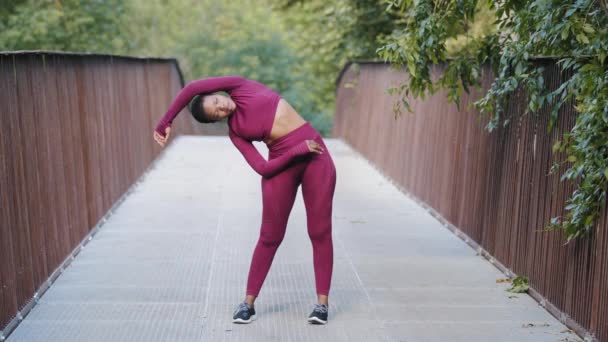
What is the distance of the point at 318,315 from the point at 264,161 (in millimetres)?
1074

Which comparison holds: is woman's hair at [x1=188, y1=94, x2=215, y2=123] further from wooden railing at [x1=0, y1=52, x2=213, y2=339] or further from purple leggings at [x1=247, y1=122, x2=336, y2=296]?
wooden railing at [x1=0, y1=52, x2=213, y2=339]

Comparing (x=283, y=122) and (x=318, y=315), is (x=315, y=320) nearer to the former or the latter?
(x=318, y=315)

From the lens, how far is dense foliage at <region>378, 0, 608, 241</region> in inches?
197

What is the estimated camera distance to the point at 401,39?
702 centimetres

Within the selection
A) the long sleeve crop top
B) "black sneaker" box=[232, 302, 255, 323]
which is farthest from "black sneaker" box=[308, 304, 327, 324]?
the long sleeve crop top

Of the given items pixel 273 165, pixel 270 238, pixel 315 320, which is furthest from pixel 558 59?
pixel 315 320

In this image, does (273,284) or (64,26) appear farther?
(64,26)

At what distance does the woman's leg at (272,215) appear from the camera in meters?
5.53

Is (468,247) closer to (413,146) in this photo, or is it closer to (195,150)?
(413,146)

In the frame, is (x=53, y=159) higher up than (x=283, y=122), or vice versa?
(x=283, y=122)

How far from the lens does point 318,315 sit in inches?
220

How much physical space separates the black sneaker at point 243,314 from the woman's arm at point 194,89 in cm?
124

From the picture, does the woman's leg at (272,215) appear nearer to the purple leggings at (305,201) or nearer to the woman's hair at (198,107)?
the purple leggings at (305,201)

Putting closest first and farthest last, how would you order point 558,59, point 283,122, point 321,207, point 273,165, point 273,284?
point 273,165 < point 283,122 < point 321,207 < point 558,59 < point 273,284
